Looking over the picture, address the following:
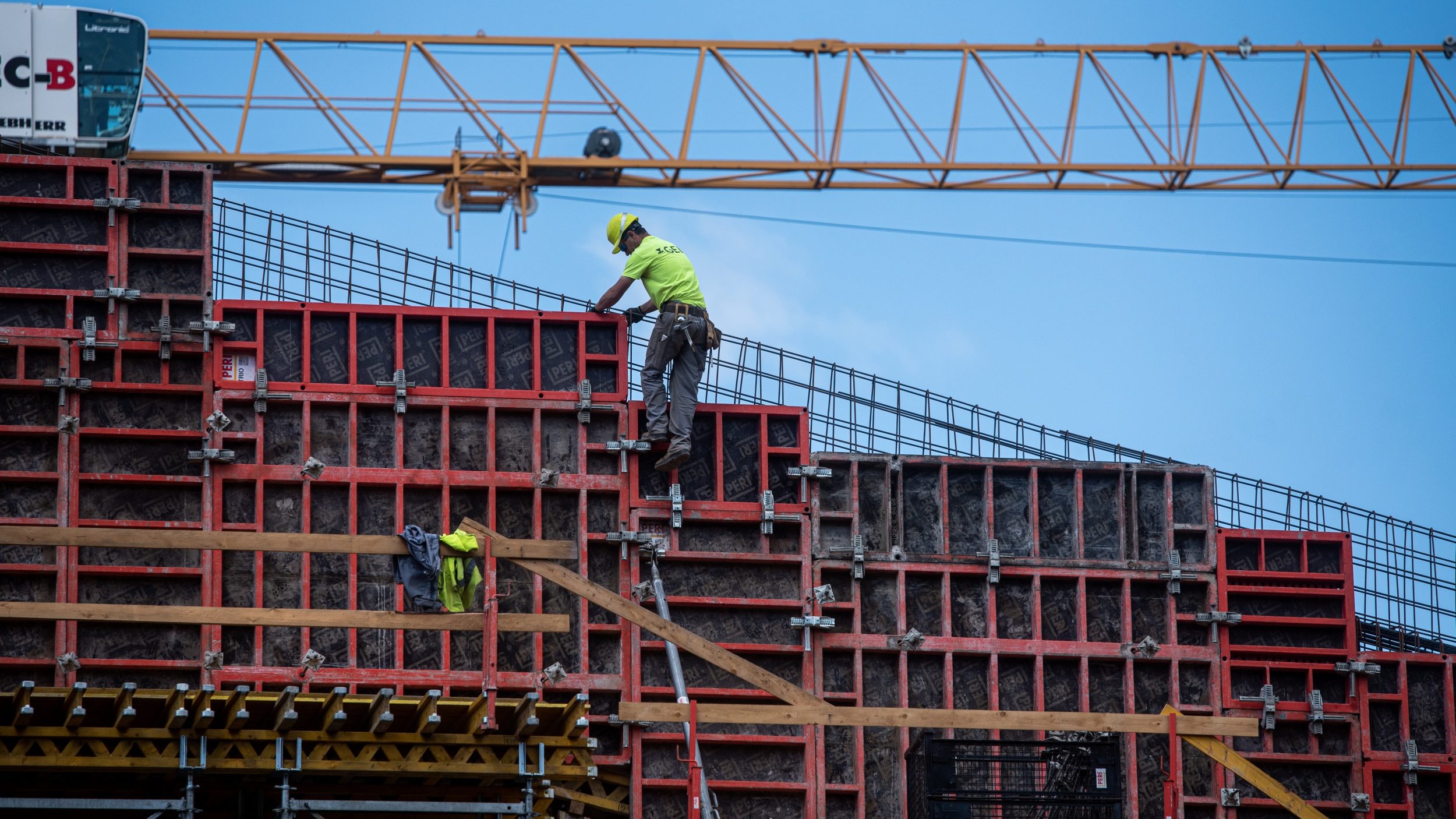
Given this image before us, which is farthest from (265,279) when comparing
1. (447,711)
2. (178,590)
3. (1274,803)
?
(1274,803)

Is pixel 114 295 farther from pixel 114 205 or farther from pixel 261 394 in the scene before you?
pixel 261 394

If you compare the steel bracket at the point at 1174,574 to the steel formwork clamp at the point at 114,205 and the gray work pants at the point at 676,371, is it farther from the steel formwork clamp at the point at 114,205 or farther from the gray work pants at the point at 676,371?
the steel formwork clamp at the point at 114,205

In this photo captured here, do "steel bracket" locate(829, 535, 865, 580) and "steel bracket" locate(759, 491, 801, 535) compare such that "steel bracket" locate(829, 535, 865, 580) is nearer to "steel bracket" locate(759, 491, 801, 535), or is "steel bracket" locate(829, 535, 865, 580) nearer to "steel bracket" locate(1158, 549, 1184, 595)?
"steel bracket" locate(759, 491, 801, 535)

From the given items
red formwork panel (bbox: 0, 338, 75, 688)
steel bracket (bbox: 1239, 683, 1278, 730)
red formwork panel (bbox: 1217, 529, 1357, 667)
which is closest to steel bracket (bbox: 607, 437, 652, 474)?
red formwork panel (bbox: 0, 338, 75, 688)

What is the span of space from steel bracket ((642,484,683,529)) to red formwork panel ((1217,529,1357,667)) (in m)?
7.46

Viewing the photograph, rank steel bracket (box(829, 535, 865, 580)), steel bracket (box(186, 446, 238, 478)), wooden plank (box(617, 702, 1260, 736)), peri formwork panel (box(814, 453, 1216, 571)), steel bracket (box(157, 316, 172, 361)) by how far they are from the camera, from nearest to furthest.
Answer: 1. wooden plank (box(617, 702, 1260, 736))
2. steel bracket (box(186, 446, 238, 478))
3. steel bracket (box(157, 316, 172, 361))
4. steel bracket (box(829, 535, 865, 580))
5. peri formwork panel (box(814, 453, 1216, 571))

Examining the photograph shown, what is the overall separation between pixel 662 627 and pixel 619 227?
21.8 ft

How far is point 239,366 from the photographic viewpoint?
25.4 meters

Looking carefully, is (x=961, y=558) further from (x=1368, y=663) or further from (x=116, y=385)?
(x=116, y=385)

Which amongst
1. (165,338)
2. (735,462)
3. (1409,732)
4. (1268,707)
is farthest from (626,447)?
(1409,732)

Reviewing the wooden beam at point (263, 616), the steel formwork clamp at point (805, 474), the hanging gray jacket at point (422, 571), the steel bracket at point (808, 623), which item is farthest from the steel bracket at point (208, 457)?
the steel bracket at point (808, 623)

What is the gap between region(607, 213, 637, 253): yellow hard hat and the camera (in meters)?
25.9

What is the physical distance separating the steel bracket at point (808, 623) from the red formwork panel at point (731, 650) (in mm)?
140

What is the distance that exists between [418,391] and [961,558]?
7514 mm
